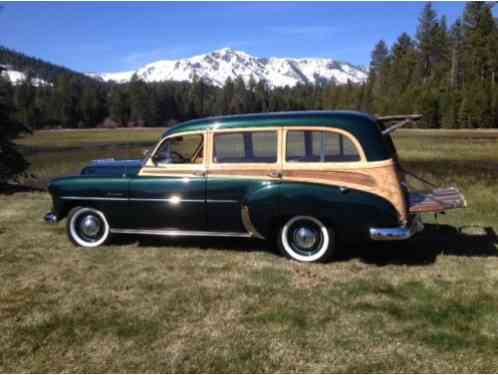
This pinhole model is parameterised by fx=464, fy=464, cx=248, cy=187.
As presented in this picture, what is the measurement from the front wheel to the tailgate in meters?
1.18

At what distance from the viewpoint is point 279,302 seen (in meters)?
5.16

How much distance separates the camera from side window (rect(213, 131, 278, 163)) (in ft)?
21.2

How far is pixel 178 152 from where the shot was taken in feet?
23.3

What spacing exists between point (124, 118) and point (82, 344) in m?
131

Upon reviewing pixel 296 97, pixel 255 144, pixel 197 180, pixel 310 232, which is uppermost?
pixel 296 97

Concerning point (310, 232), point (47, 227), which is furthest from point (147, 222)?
point (47, 227)

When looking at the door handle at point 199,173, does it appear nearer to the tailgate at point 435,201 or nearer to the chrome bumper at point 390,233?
the chrome bumper at point 390,233

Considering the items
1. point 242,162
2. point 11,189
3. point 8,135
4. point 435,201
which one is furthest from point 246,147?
point 8,135

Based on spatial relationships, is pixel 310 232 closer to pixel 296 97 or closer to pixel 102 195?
pixel 102 195

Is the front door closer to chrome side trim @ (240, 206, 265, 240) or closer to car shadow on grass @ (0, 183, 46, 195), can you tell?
chrome side trim @ (240, 206, 265, 240)

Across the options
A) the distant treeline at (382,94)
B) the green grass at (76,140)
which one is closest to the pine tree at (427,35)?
the distant treeline at (382,94)

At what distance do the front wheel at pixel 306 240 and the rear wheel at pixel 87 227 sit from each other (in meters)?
2.87

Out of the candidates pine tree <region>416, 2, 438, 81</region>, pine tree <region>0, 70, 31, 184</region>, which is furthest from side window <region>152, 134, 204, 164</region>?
pine tree <region>416, 2, 438, 81</region>

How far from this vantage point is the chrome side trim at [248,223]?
644cm
